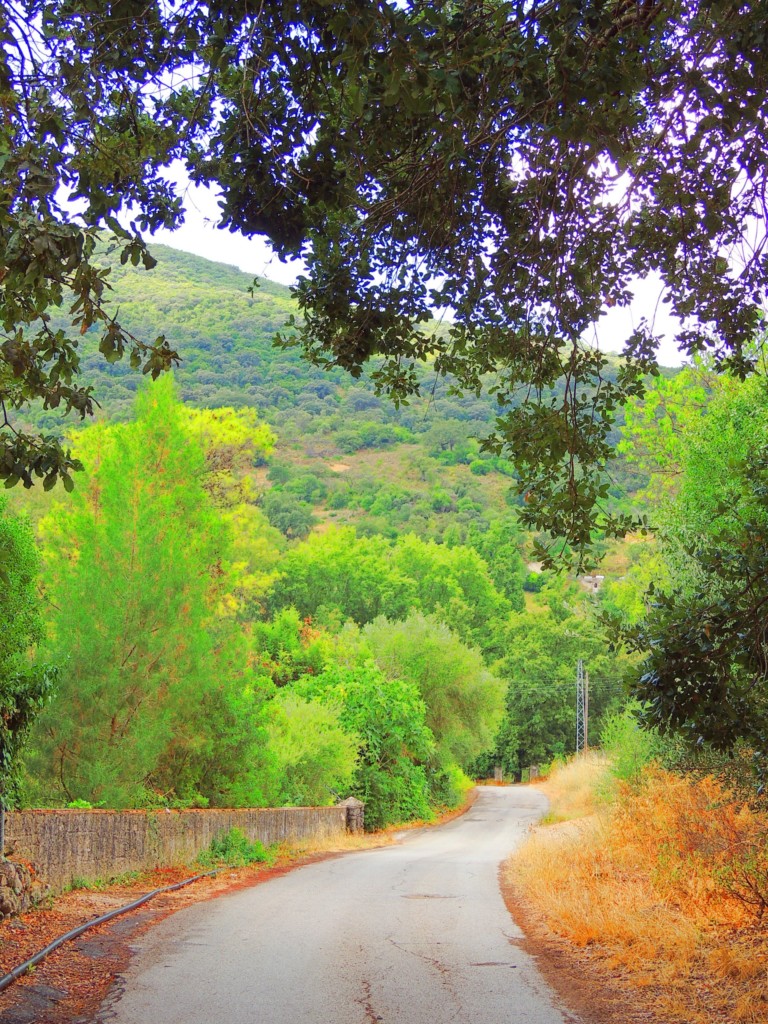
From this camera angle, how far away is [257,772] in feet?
70.2

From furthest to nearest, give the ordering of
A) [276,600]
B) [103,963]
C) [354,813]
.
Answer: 1. [276,600]
2. [354,813]
3. [103,963]

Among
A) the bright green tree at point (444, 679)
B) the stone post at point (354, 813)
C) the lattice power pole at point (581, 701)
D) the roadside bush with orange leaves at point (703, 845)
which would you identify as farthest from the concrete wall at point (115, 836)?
the lattice power pole at point (581, 701)

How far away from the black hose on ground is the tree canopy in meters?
5.03

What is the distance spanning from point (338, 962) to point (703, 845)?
18.2 ft

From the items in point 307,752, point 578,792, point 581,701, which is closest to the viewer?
point 307,752

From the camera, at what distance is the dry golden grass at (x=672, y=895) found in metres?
8.09

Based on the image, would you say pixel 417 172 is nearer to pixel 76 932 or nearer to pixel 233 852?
pixel 76 932

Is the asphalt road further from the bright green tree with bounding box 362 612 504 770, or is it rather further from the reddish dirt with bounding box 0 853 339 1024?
the bright green tree with bounding box 362 612 504 770

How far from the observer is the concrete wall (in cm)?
1230

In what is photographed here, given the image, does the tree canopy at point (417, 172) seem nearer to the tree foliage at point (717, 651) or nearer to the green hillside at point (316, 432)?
the tree foliage at point (717, 651)

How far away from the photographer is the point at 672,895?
11.6m

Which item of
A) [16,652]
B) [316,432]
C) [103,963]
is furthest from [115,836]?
[316,432]

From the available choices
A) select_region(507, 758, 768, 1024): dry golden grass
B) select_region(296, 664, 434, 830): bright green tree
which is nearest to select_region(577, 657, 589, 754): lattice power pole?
select_region(296, 664, 434, 830): bright green tree

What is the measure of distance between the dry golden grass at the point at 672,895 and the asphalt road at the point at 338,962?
859 mm
